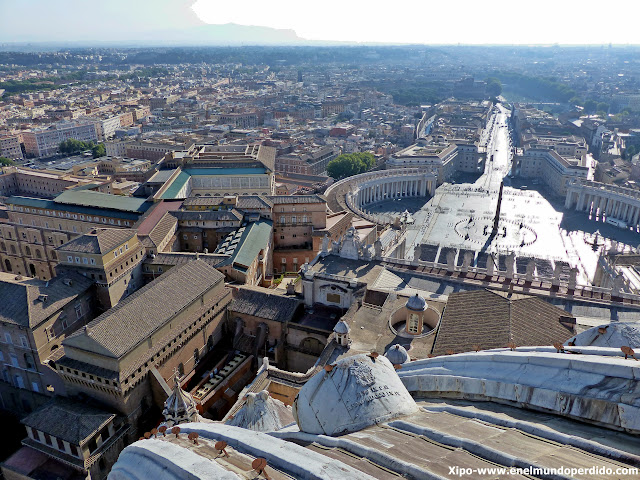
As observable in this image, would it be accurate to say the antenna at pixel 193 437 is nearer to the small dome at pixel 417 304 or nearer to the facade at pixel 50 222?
the small dome at pixel 417 304

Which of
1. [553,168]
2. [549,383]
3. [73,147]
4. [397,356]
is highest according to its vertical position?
[549,383]

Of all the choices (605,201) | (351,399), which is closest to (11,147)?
(351,399)

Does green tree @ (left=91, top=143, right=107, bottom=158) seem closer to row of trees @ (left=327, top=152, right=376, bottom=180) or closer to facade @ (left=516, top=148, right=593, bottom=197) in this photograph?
row of trees @ (left=327, top=152, right=376, bottom=180)

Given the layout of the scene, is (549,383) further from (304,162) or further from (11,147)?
(11,147)

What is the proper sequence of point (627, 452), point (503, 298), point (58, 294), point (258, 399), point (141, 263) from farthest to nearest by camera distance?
1. point (141, 263)
2. point (58, 294)
3. point (503, 298)
4. point (258, 399)
5. point (627, 452)

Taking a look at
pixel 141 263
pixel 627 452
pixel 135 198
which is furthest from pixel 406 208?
pixel 627 452

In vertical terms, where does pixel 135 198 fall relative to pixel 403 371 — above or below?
below

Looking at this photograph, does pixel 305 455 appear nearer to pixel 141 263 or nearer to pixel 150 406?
pixel 150 406
